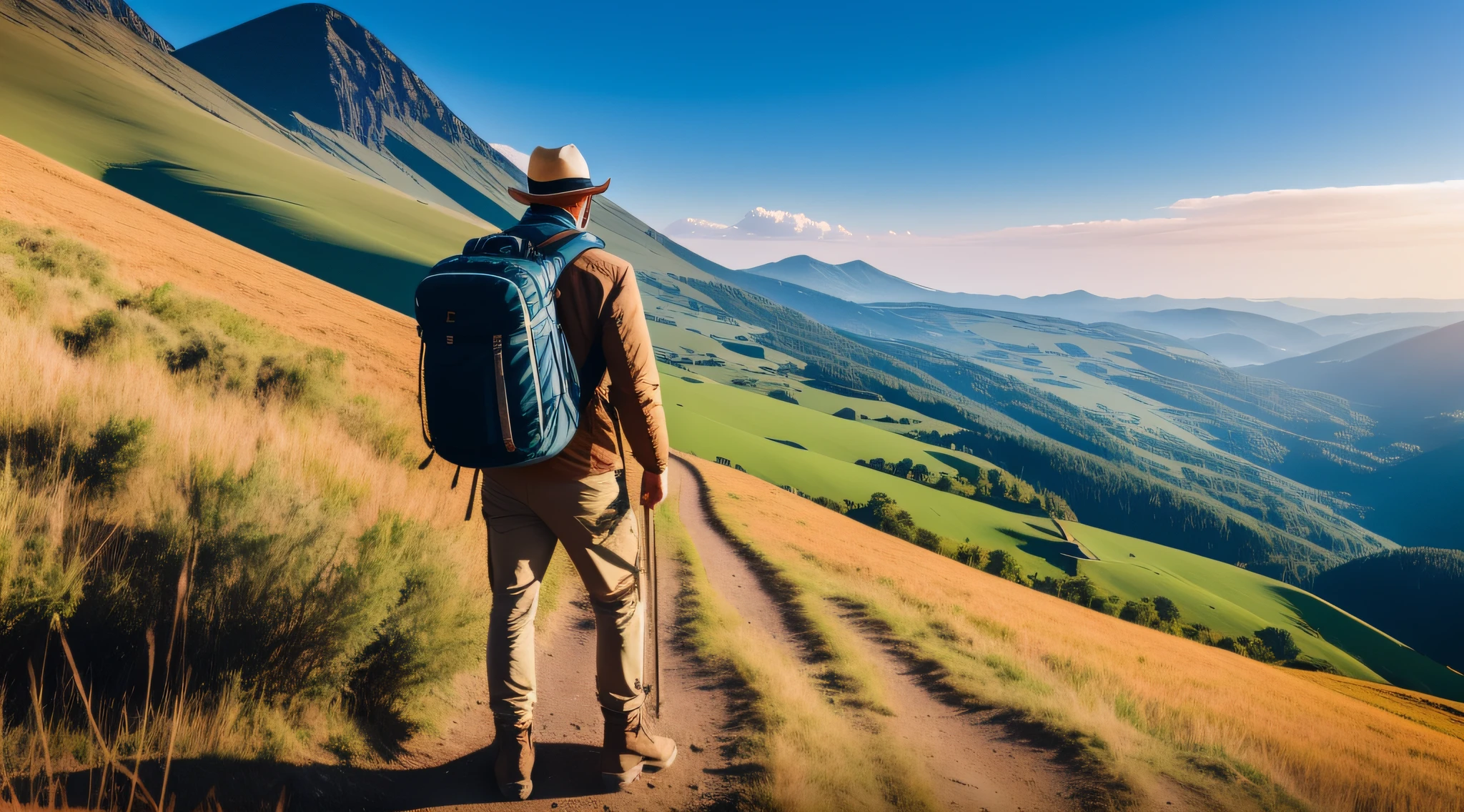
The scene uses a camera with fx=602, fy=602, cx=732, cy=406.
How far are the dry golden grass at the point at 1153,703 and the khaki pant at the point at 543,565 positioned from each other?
3819mm

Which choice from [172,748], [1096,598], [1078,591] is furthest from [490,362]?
[1096,598]

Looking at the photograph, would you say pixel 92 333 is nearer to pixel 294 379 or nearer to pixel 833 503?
pixel 294 379

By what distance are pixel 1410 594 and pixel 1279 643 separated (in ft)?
313

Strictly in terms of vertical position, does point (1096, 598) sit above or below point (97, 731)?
below

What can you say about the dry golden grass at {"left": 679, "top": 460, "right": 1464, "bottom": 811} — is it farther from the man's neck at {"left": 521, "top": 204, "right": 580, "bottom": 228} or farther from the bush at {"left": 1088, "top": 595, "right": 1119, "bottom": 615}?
the bush at {"left": 1088, "top": 595, "right": 1119, "bottom": 615}

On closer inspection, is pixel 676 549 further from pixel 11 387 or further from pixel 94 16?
pixel 94 16

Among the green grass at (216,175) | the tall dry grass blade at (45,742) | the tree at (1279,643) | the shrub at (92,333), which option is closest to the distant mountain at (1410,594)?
the tree at (1279,643)

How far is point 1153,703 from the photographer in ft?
20.6

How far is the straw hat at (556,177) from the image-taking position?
9.88 ft

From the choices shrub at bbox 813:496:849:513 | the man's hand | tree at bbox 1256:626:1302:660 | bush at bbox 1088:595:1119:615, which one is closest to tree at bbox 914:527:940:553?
shrub at bbox 813:496:849:513

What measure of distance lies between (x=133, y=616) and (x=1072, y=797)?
Answer: 555 centimetres

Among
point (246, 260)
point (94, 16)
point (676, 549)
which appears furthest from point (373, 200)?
point (94, 16)

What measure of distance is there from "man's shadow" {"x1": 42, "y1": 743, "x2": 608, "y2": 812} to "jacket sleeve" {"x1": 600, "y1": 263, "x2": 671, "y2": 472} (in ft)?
6.20

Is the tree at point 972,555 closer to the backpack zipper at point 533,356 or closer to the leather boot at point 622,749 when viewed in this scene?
the leather boot at point 622,749
